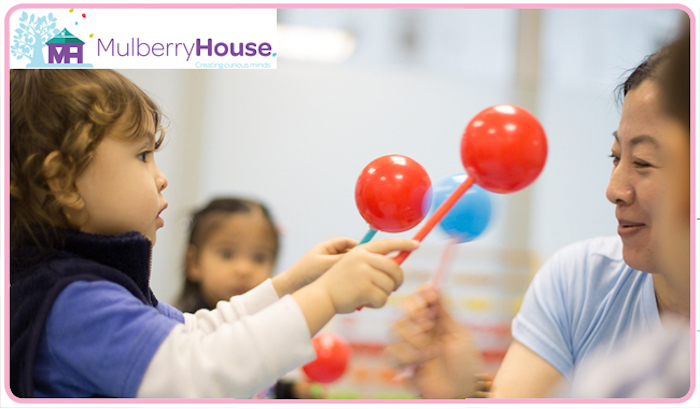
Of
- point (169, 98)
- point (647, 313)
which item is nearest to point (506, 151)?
point (647, 313)

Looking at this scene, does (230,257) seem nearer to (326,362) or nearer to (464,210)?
(326,362)

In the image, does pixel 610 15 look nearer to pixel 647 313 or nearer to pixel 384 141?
pixel 384 141

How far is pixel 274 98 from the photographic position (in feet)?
6.67

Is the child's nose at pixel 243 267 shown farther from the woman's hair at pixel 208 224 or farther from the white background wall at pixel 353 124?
the white background wall at pixel 353 124

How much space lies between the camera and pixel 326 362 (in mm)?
1240

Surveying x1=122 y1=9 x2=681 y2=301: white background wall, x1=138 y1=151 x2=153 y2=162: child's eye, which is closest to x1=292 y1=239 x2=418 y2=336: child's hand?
x1=138 y1=151 x2=153 y2=162: child's eye

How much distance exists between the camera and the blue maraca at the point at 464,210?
0.70 meters

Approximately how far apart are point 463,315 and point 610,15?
43.1 inches

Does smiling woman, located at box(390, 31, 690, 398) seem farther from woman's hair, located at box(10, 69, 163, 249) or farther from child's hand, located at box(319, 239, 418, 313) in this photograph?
woman's hair, located at box(10, 69, 163, 249)

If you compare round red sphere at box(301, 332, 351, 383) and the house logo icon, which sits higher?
the house logo icon

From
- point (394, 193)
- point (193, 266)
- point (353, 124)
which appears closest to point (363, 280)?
point (394, 193)

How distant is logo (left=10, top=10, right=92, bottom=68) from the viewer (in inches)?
27.2

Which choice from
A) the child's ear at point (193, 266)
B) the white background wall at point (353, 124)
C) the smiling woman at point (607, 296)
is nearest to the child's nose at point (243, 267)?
the child's ear at point (193, 266)

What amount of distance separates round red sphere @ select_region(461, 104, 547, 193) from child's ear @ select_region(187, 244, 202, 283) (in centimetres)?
100
